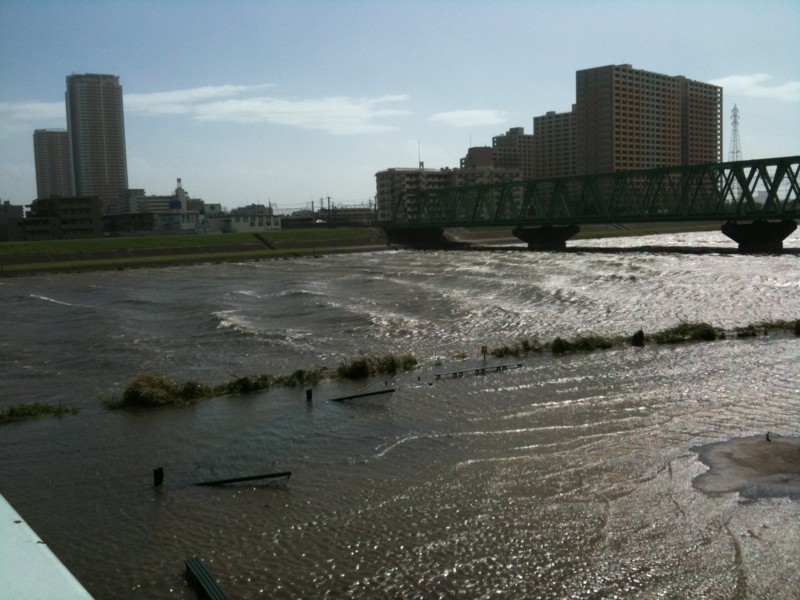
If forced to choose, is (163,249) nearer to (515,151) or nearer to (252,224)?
(252,224)

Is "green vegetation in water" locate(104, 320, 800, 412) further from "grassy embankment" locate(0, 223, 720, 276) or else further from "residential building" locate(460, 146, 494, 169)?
"residential building" locate(460, 146, 494, 169)

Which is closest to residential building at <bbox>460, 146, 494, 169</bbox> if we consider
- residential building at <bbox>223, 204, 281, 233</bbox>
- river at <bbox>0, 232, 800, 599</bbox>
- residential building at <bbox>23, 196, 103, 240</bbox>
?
residential building at <bbox>223, 204, 281, 233</bbox>

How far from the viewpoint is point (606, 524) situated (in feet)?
29.2

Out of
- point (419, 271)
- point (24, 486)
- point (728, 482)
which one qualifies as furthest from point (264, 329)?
point (419, 271)

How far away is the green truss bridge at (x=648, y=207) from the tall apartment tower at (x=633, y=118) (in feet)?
252

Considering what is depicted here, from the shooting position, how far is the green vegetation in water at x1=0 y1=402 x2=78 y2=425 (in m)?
14.5

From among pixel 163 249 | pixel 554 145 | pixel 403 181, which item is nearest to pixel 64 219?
pixel 163 249

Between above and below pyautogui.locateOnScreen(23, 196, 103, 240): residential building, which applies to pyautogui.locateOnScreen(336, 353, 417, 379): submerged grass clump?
below

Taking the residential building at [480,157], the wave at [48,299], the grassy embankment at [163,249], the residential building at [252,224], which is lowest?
the wave at [48,299]

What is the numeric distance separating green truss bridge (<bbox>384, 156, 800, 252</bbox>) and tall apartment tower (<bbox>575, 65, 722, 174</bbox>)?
76.9 metres

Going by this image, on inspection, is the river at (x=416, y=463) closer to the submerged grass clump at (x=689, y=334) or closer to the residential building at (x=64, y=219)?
the submerged grass clump at (x=689, y=334)

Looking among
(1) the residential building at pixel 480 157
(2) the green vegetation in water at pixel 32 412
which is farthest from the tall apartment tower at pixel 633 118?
(2) the green vegetation in water at pixel 32 412

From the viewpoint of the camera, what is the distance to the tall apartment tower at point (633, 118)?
155m

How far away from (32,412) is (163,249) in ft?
187
